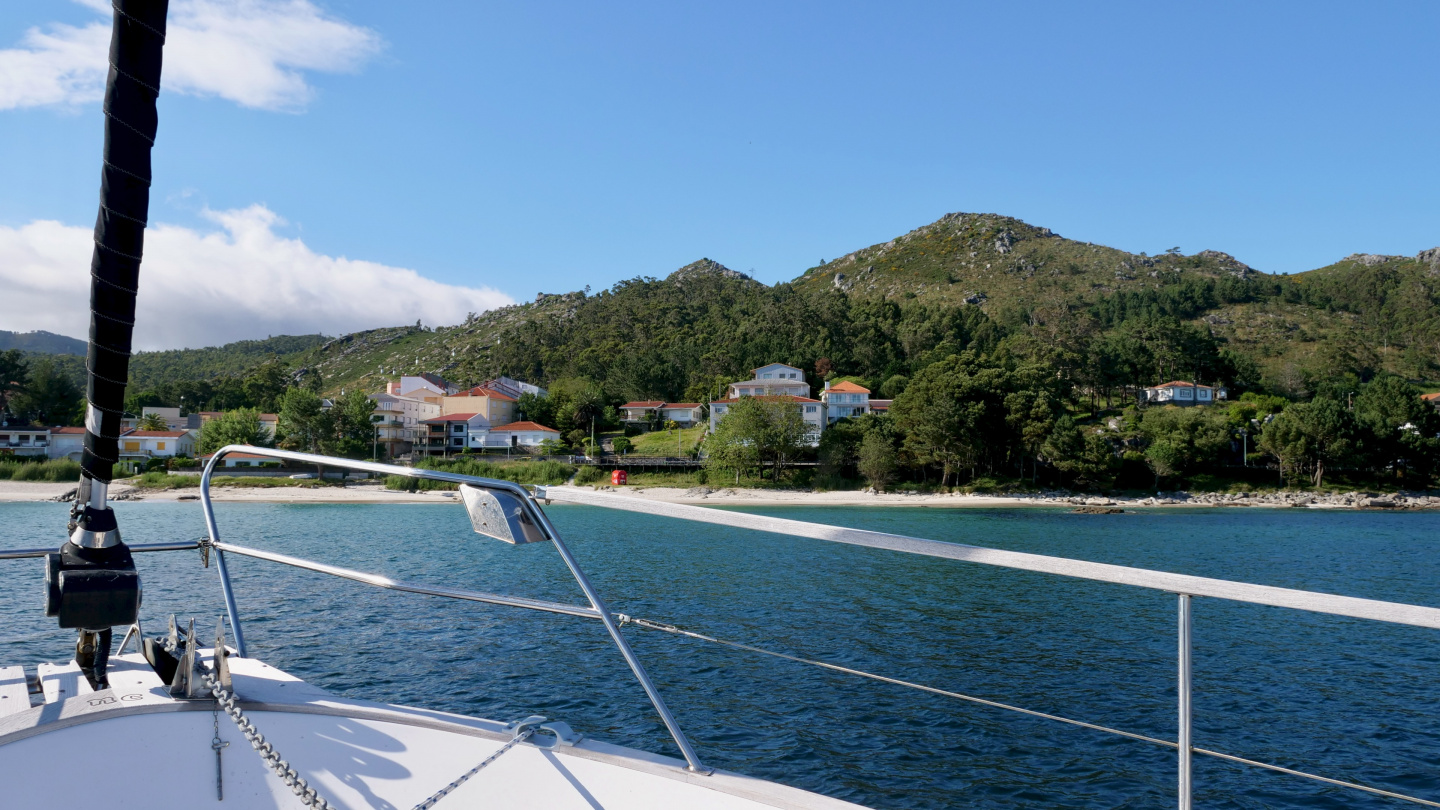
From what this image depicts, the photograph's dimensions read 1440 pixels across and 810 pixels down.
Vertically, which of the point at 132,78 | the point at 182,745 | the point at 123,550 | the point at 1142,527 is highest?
the point at 132,78

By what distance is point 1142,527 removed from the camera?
120 feet

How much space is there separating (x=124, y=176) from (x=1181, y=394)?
261 ft

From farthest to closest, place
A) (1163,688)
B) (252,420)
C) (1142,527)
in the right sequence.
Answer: (252,420)
(1142,527)
(1163,688)

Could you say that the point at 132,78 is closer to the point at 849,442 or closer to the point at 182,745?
the point at 182,745

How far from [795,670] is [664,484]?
42660 millimetres

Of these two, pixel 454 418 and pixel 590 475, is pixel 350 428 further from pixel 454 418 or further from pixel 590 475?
pixel 590 475

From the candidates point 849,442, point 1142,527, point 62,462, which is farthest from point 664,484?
point 62,462

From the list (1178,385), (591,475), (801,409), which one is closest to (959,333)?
(1178,385)

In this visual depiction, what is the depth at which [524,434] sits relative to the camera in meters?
63.6

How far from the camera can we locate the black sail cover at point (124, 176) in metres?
2.38

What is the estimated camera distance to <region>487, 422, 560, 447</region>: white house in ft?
208

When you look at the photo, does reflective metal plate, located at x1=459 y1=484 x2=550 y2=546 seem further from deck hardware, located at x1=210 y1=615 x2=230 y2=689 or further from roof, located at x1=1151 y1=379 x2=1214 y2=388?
roof, located at x1=1151 y1=379 x2=1214 y2=388

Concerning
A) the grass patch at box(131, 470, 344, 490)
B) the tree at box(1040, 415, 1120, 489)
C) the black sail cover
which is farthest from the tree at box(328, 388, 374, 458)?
the black sail cover

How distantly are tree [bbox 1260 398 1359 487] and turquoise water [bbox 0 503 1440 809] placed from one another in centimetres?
3401
